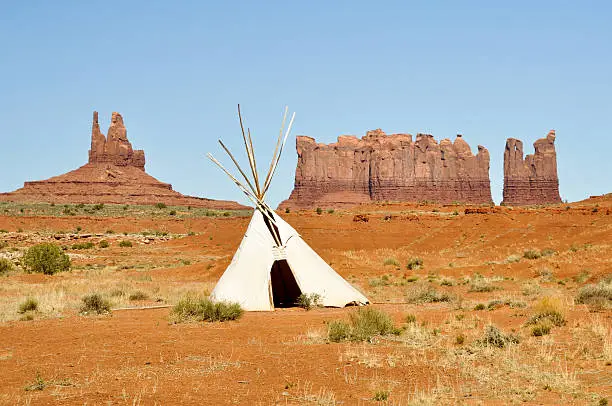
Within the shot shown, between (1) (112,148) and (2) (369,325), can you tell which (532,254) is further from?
(1) (112,148)

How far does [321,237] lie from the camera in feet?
Answer: 162

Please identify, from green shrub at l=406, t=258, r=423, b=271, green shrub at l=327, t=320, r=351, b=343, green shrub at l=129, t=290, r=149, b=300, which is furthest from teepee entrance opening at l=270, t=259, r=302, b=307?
green shrub at l=406, t=258, r=423, b=271

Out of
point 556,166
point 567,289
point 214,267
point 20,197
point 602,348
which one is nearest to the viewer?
point 602,348

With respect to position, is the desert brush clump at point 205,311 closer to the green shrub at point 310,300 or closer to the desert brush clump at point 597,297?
the green shrub at point 310,300

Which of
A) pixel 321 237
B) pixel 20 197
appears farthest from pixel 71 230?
pixel 20 197

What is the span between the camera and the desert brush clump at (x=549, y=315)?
1222cm

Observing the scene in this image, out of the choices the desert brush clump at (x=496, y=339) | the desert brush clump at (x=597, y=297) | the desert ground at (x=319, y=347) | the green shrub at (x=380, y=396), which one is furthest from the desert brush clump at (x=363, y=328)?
the desert brush clump at (x=597, y=297)

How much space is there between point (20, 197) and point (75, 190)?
725 centimetres

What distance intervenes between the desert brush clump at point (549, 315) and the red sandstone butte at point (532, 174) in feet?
362

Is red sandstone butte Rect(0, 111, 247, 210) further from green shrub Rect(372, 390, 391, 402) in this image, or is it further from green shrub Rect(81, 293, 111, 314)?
green shrub Rect(372, 390, 391, 402)

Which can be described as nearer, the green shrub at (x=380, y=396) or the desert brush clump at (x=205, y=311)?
the green shrub at (x=380, y=396)

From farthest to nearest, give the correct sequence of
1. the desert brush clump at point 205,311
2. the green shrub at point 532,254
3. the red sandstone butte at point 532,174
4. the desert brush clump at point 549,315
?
the red sandstone butte at point 532,174 < the green shrub at point 532,254 < the desert brush clump at point 205,311 < the desert brush clump at point 549,315

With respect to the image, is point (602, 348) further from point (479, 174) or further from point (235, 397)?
point (479, 174)

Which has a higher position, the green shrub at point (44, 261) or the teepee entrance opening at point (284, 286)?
the green shrub at point (44, 261)
